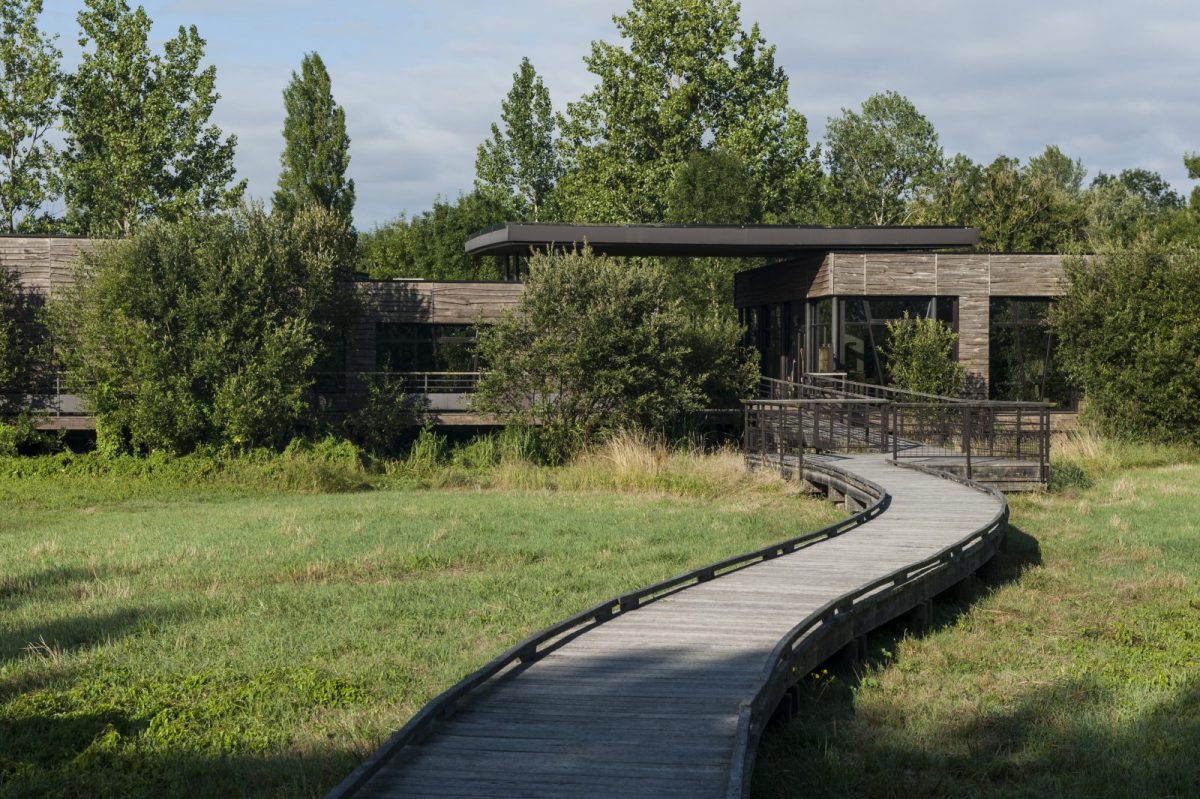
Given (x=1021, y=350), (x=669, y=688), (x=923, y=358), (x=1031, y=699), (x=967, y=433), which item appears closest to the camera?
(x=669, y=688)

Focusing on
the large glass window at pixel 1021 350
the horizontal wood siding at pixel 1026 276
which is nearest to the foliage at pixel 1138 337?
the horizontal wood siding at pixel 1026 276

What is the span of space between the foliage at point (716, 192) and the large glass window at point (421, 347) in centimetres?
1474

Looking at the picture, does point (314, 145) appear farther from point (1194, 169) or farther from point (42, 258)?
point (1194, 169)

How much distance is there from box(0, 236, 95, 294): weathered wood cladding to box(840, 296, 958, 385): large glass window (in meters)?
16.6

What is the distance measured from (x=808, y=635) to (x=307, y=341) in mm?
18007

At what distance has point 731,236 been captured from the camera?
29781 millimetres

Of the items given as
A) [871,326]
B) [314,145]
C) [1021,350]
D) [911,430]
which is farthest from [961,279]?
[314,145]

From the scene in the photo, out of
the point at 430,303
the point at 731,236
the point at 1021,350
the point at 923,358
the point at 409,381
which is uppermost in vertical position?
the point at 731,236

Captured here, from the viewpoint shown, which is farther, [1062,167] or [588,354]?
[1062,167]

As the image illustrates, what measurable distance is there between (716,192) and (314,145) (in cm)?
1695

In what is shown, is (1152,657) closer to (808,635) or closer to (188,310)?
(808,635)

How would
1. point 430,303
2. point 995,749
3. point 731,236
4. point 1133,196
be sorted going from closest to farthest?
point 995,749 → point 731,236 → point 430,303 → point 1133,196

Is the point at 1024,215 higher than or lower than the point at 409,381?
higher

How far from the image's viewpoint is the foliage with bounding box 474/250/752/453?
87.7ft
